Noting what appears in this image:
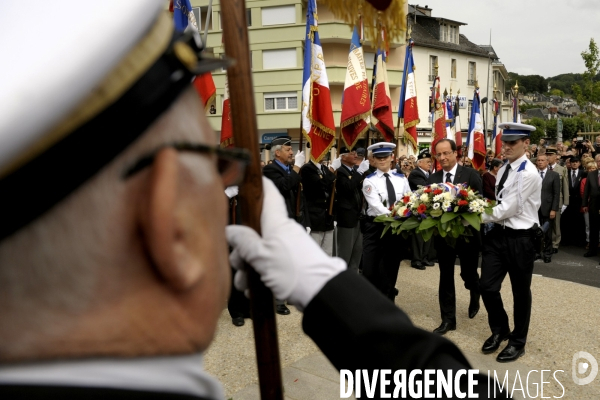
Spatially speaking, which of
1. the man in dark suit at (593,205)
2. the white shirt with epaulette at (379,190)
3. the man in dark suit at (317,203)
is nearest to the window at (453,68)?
the man in dark suit at (593,205)

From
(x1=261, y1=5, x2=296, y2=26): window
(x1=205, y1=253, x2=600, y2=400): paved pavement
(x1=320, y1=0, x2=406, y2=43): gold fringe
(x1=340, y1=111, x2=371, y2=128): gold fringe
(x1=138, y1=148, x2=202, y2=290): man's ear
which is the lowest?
(x1=205, y1=253, x2=600, y2=400): paved pavement

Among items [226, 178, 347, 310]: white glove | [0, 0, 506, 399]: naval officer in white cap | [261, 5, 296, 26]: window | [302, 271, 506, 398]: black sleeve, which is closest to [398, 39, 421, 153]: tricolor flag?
[226, 178, 347, 310]: white glove

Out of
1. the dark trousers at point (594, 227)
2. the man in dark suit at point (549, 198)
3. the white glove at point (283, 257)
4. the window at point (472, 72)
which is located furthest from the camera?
the window at point (472, 72)

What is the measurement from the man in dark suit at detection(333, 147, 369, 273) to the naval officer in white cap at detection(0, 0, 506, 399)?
7569 mm

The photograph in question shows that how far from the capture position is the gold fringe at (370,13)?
1.68m

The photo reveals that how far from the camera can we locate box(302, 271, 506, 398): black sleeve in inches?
42.3

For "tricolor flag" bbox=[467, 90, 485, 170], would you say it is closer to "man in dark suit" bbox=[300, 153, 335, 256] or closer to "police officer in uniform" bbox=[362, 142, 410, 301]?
"man in dark suit" bbox=[300, 153, 335, 256]

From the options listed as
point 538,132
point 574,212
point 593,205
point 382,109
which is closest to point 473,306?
point 382,109

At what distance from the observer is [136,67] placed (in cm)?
70

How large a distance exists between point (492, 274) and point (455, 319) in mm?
1121

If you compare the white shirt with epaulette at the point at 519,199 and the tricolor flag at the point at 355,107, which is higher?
the tricolor flag at the point at 355,107

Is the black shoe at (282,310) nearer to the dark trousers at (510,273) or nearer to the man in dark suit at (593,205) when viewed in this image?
the dark trousers at (510,273)

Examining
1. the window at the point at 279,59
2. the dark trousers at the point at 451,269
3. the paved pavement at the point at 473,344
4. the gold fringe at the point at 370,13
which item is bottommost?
the paved pavement at the point at 473,344

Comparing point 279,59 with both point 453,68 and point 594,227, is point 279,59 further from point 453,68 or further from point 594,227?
point 594,227
